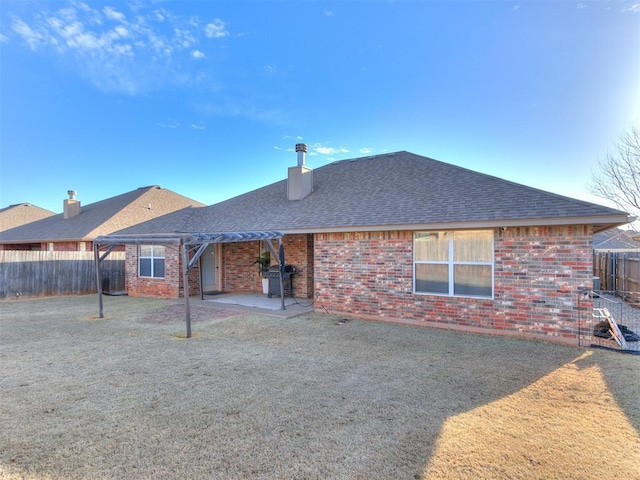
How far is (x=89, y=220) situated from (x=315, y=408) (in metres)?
20.5

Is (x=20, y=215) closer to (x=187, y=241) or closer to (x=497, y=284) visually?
(x=187, y=241)

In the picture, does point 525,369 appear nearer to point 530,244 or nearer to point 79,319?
point 530,244

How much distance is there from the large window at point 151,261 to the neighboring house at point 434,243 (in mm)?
859

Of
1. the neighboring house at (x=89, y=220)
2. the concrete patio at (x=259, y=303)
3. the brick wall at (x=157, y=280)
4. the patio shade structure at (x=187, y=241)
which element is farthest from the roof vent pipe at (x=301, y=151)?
the neighboring house at (x=89, y=220)

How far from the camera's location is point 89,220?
63.4 ft

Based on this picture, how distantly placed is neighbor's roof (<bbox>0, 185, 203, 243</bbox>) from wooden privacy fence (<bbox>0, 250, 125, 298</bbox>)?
2.04m

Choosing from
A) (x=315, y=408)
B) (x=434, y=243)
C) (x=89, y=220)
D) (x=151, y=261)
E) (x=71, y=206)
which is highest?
(x=71, y=206)

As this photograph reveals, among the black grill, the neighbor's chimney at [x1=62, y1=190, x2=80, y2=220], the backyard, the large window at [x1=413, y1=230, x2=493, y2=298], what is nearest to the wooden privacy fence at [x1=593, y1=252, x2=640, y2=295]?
the large window at [x1=413, y1=230, x2=493, y2=298]

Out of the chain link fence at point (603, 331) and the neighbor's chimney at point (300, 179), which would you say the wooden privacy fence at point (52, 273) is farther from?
the chain link fence at point (603, 331)

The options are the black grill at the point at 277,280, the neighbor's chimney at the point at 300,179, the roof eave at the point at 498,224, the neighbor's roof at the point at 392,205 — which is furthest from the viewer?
the neighbor's chimney at the point at 300,179

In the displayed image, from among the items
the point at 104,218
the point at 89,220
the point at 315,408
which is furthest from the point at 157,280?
the point at 315,408

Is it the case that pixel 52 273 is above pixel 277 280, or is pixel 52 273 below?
above

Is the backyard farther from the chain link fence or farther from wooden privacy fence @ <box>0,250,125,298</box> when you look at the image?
wooden privacy fence @ <box>0,250,125,298</box>

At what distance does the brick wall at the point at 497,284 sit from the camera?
672 cm
